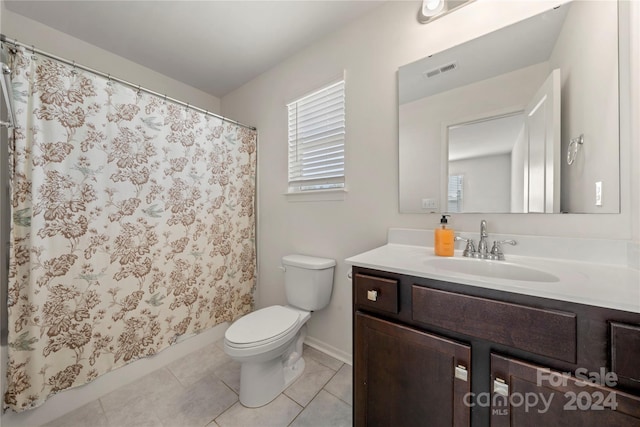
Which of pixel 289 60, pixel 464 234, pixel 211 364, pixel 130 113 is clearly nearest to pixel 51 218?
pixel 130 113

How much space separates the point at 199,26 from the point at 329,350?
2454 mm

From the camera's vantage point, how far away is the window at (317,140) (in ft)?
5.46

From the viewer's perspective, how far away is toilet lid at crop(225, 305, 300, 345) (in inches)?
48.8

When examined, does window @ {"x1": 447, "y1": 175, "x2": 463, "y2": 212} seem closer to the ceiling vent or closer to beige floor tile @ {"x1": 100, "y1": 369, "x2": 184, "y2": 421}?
the ceiling vent

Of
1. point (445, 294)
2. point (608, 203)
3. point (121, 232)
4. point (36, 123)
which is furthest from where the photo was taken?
point (121, 232)

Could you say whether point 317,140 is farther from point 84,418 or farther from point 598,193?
point 84,418

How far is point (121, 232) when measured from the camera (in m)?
1.42

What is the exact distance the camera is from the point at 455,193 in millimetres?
1229

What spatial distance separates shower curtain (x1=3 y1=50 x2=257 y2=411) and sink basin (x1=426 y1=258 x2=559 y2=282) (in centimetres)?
165

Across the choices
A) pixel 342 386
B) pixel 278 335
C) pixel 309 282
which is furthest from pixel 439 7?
pixel 342 386

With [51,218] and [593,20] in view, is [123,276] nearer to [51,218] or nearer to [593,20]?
[51,218]

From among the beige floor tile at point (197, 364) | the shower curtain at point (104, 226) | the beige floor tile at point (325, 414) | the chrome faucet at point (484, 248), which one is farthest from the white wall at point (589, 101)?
the beige floor tile at point (197, 364)

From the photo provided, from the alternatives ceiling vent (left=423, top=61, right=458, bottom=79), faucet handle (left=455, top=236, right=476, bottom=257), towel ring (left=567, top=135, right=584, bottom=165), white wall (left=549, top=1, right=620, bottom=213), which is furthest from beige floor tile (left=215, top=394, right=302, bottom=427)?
ceiling vent (left=423, top=61, right=458, bottom=79)

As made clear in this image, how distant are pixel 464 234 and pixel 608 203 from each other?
19.4 inches
